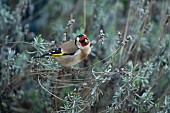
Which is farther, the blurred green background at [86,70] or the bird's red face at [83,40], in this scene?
the bird's red face at [83,40]

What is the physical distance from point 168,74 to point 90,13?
0.98 meters

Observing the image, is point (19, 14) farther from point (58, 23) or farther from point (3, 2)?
point (58, 23)

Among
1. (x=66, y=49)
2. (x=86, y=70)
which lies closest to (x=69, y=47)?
(x=66, y=49)

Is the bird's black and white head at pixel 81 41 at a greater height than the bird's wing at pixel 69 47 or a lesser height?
greater

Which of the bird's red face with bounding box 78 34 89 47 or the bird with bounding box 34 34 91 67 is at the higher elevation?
the bird's red face with bounding box 78 34 89 47

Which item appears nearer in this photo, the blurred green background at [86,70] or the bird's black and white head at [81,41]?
the blurred green background at [86,70]

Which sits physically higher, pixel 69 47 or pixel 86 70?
pixel 69 47

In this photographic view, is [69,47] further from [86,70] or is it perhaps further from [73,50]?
[86,70]

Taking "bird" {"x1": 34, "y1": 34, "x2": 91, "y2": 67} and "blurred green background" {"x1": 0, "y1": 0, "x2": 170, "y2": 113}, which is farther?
"bird" {"x1": 34, "y1": 34, "x2": 91, "y2": 67}

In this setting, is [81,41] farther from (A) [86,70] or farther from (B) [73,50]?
(A) [86,70]

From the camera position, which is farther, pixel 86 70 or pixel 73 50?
pixel 86 70

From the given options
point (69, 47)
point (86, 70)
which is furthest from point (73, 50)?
point (86, 70)

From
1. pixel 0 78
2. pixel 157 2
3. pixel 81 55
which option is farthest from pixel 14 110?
pixel 157 2

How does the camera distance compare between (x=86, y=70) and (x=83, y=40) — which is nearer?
(x=83, y=40)
